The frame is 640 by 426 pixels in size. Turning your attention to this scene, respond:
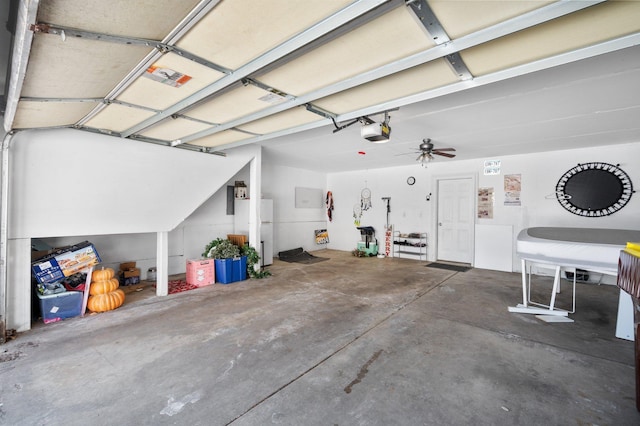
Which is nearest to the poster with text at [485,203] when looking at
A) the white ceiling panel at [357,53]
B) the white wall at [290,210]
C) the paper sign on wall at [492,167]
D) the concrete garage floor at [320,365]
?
the paper sign on wall at [492,167]

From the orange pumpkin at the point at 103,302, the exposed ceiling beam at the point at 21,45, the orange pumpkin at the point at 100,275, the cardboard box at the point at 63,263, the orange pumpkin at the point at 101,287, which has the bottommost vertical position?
the orange pumpkin at the point at 103,302

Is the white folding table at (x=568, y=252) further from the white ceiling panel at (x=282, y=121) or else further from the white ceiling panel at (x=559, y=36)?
the white ceiling panel at (x=282, y=121)

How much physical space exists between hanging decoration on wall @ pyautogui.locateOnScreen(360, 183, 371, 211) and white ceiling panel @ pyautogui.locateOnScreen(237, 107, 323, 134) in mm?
5459

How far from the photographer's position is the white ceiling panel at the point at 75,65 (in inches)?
56.6

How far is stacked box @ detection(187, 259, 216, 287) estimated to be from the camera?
488cm

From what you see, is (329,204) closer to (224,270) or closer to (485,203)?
(485,203)

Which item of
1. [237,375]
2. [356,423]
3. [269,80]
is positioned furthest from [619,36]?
[237,375]

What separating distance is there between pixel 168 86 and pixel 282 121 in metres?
1.24

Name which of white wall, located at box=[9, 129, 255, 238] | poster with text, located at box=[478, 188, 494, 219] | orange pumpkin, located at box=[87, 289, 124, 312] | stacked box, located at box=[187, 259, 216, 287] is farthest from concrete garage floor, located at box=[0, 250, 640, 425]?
poster with text, located at box=[478, 188, 494, 219]

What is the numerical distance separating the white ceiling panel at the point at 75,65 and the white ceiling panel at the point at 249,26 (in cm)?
36

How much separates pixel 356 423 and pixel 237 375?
3.46ft

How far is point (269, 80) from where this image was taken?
2.07 metres

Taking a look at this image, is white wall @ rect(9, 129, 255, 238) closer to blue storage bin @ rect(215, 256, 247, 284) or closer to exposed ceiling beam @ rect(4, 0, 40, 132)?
blue storage bin @ rect(215, 256, 247, 284)

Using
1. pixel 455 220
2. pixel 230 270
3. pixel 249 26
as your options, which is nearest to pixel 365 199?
pixel 455 220
